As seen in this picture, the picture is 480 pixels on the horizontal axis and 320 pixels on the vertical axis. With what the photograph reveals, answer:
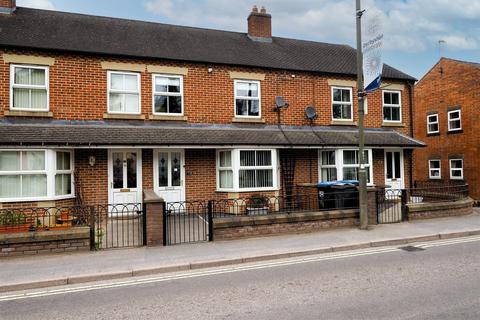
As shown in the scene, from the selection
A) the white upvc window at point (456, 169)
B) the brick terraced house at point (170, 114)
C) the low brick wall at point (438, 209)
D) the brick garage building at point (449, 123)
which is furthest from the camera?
the white upvc window at point (456, 169)

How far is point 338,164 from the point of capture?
15.0m

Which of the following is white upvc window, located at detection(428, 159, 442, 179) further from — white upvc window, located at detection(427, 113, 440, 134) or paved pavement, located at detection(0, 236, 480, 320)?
paved pavement, located at detection(0, 236, 480, 320)

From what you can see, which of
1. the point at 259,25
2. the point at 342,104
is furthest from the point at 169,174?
the point at 259,25

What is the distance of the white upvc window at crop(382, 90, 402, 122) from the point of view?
55.6 feet

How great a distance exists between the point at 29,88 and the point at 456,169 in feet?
71.6

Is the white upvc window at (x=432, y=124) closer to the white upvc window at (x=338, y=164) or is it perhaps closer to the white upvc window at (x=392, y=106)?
the white upvc window at (x=392, y=106)

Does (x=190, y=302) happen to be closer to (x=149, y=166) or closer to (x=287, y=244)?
(x=287, y=244)

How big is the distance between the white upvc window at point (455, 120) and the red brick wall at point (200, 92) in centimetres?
563

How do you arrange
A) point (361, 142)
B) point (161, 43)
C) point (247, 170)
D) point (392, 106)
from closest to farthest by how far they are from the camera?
1. point (361, 142)
2. point (247, 170)
3. point (161, 43)
4. point (392, 106)

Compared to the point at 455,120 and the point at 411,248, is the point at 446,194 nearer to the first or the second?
the point at 411,248

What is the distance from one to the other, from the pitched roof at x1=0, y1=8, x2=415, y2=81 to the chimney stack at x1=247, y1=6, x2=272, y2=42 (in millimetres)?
455

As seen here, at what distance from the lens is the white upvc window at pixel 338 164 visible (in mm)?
15008

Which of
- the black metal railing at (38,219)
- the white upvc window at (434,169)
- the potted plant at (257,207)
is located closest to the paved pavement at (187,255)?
the black metal railing at (38,219)

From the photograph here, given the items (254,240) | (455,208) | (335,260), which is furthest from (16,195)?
(455,208)
